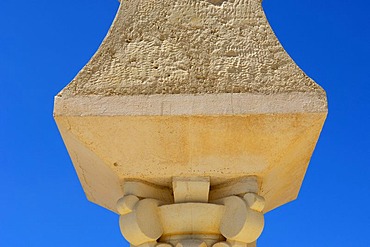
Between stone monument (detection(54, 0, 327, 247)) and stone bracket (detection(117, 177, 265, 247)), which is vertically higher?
stone monument (detection(54, 0, 327, 247))

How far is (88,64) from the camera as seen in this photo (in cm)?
339

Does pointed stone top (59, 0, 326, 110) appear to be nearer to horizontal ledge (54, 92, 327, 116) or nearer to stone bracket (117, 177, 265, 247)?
horizontal ledge (54, 92, 327, 116)

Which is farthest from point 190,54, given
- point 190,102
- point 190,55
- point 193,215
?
point 193,215

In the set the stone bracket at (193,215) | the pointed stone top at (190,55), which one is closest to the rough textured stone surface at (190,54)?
the pointed stone top at (190,55)

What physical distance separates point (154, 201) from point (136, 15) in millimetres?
1129

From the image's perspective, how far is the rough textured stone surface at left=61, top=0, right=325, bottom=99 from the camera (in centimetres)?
326

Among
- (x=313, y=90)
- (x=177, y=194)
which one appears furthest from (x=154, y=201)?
(x=313, y=90)

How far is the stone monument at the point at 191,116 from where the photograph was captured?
318 cm

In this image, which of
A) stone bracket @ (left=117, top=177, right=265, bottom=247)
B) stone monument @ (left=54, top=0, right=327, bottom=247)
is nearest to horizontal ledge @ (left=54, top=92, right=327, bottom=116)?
stone monument @ (left=54, top=0, right=327, bottom=247)

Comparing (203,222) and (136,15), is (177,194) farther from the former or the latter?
(136,15)

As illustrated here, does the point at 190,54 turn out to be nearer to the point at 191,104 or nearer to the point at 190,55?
the point at 190,55

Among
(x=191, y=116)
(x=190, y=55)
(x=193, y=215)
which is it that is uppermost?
(x=190, y=55)

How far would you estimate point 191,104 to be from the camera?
3.18 m

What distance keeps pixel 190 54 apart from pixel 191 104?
0.36m
